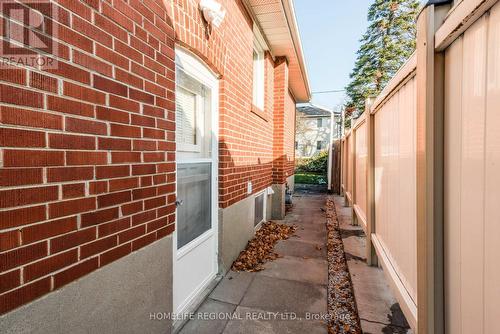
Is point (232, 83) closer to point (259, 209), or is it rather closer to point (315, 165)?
point (259, 209)

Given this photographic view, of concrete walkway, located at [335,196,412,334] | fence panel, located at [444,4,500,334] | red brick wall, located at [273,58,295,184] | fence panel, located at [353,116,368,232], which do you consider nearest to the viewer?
fence panel, located at [444,4,500,334]

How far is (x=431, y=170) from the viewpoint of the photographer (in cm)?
144

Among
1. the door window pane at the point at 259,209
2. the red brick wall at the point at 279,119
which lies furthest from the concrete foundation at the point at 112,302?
the red brick wall at the point at 279,119

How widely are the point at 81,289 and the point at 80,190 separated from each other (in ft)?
1.74

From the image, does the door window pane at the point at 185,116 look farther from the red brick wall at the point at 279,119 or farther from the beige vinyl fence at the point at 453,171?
the red brick wall at the point at 279,119

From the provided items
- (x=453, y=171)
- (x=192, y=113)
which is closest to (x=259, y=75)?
(x=192, y=113)

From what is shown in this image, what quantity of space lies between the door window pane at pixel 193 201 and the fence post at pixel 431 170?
1967 millimetres

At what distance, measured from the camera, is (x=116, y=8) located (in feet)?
5.39

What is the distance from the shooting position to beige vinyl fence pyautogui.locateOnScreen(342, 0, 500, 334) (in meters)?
1.04

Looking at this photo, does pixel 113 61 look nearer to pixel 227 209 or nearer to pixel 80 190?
pixel 80 190

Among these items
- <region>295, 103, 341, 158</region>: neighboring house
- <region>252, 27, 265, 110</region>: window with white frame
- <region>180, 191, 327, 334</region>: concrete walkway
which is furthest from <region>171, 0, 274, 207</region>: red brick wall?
<region>295, 103, 341, 158</region>: neighboring house

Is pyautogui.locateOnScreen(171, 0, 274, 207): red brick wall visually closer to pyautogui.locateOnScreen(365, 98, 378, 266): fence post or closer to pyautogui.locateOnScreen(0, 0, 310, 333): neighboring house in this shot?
pyautogui.locateOnScreen(0, 0, 310, 333): neighboring house

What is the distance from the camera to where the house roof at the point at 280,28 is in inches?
174

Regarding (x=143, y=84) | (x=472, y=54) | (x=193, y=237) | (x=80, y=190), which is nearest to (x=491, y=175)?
(x=472, y=54)
